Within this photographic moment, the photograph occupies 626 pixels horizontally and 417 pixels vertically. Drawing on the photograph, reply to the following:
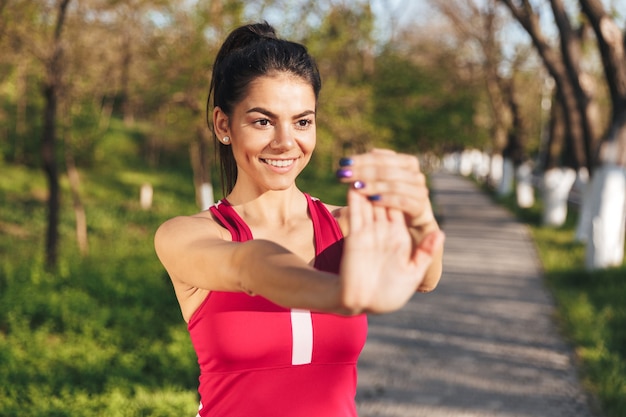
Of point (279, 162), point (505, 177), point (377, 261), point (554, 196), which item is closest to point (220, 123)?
point (279, 162)

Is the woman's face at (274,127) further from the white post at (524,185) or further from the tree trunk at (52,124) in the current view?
the white post at (524,185)

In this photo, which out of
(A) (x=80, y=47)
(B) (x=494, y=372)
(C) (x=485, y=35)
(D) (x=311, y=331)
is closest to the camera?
(D) (x=311, y=331)

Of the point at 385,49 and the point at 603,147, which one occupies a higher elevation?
the point at 385,49

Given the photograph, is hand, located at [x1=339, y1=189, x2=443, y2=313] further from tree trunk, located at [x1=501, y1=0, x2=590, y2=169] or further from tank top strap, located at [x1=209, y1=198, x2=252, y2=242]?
tree trunk, located at [x1=501, y1=0, x2=590, y2=169]

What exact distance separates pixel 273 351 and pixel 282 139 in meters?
0.52

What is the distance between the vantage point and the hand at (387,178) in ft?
4.03

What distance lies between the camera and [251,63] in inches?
69.5

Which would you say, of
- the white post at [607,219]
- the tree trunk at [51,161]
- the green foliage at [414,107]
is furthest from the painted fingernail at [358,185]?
the green foliage at [414,107]

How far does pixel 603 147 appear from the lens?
10.6m

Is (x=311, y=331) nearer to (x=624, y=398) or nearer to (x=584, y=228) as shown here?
(x=624, y=398)

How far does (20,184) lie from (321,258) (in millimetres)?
20194

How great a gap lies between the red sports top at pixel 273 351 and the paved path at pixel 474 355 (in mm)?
3393

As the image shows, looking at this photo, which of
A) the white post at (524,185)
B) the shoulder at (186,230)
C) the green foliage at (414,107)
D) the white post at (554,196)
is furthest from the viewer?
the white post at (524,185)

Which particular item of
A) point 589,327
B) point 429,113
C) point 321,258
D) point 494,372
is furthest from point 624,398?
point 429,113
